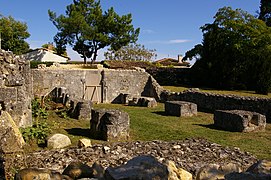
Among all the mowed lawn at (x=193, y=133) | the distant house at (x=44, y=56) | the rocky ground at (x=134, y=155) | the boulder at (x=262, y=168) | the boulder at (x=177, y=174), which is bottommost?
the mowed lawn at (x=193, y=133)

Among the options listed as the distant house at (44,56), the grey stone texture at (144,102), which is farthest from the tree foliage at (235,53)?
the distant house at (44,56)

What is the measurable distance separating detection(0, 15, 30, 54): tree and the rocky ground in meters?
48.2

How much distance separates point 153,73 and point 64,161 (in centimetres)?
2955

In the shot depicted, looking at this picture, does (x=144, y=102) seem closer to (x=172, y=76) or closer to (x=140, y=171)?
(x=172, y=76)

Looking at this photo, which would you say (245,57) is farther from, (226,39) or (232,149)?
(232,149)

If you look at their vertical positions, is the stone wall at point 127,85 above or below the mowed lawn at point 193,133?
above

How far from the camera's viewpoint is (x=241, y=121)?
13.9 m

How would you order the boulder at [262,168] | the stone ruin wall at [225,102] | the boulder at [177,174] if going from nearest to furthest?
1. the boulder at [262,168]
2. the boulder at [177,174]
3. the stone ruin wall at [225,102]

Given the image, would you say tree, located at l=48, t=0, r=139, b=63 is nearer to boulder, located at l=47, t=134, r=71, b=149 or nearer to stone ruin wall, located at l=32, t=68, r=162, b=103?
stone ruin wall, located at l=32, t=68, r=162, b=103

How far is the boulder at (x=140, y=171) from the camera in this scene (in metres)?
3.98

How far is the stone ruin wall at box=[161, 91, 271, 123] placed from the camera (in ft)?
56.8

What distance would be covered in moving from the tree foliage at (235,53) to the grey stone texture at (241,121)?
14.9m

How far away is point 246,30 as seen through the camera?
30547 mm

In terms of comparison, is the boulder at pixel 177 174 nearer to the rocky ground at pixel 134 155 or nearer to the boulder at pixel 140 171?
the boulder at pixel 140 171
